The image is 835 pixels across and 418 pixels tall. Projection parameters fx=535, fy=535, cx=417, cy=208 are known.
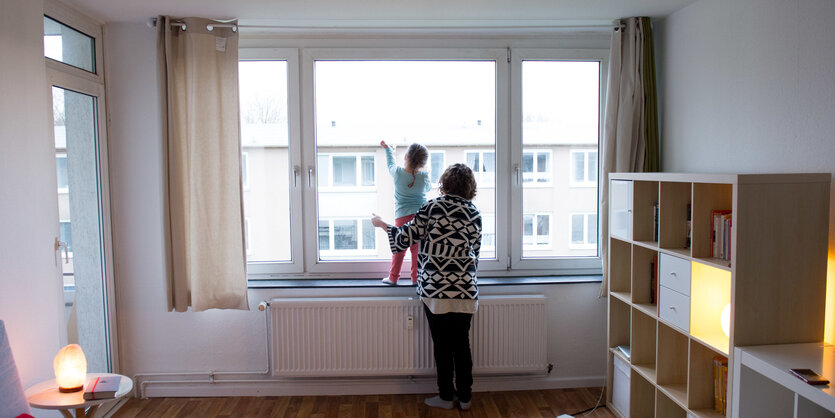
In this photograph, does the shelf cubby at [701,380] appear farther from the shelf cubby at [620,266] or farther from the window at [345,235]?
the window at [345,235]

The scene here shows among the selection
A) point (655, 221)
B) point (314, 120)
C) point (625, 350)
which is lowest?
point (625, 350)

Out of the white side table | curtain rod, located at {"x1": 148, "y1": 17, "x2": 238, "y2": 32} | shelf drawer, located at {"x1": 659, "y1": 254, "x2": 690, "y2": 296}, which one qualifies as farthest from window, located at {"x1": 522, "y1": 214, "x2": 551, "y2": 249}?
the white side table

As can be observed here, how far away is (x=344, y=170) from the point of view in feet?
11.6

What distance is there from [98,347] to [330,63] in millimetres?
2242

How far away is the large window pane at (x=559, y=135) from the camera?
3.55 m

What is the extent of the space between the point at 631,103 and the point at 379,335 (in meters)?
2.10

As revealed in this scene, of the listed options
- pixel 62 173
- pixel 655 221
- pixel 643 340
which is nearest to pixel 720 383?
pixel 643 340

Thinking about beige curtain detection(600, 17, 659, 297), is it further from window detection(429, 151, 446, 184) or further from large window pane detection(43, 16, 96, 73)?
large window pane detection(43, 16, 96, 73)

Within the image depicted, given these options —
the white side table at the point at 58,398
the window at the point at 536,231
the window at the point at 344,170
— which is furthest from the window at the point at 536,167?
the white side table at the point at 58,398

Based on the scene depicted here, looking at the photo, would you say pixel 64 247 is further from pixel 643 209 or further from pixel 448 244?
pixel 643 209

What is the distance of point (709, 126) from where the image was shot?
112 inches

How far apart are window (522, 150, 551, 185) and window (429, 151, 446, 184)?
55 centimetres

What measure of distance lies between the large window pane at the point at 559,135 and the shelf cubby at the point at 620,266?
0.52m

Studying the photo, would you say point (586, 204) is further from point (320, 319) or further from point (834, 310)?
point (320, 319)
